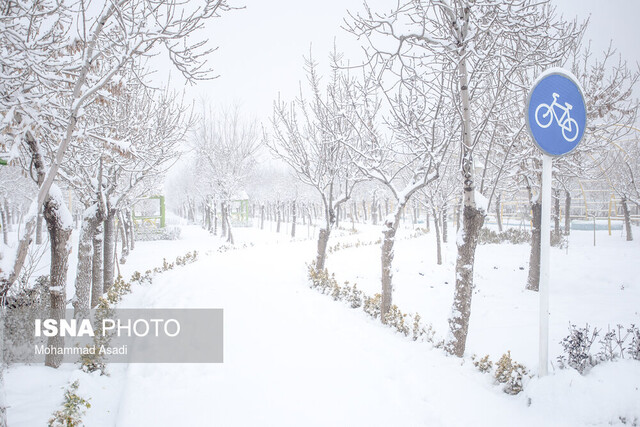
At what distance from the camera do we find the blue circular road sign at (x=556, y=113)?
302 centimetres

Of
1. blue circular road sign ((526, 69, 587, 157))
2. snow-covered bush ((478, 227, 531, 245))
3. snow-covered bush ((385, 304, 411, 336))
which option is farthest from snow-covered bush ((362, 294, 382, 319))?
snow-covered bush ((478, 227, 531, 245))

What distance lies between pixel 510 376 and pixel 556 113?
8.94 ft

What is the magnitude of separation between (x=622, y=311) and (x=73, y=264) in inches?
705

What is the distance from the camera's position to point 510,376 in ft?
11.2

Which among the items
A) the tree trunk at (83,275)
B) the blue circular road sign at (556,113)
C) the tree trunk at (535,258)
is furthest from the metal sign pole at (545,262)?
the tree trunk at (535,258)

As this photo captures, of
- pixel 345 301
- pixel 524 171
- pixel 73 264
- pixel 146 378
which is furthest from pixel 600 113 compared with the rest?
pixel 73 264

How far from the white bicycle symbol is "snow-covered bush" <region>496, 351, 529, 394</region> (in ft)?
7.62

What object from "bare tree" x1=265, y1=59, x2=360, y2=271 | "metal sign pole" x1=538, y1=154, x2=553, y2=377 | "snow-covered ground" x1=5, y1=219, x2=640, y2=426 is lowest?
"snow-covered ground" x1=5, y1=219, x2=640, y2=426

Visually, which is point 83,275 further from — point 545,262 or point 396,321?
point 545,262

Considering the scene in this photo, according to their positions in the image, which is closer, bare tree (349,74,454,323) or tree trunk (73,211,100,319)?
bare tree (349,74,454,323)

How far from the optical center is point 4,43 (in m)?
3.26

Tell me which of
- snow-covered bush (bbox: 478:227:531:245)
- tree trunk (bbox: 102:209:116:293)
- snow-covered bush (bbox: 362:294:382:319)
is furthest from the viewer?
snow-covered bush (bbox: 478:227:531:245)

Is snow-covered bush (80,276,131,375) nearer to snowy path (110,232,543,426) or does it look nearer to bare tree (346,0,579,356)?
snowy path (110,232,543,426)

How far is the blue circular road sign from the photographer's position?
3021 millimetres
